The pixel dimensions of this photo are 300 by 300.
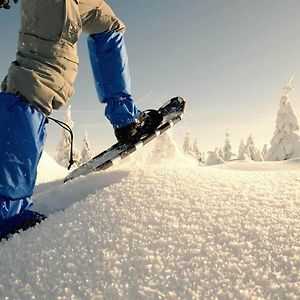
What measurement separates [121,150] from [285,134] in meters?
35.4

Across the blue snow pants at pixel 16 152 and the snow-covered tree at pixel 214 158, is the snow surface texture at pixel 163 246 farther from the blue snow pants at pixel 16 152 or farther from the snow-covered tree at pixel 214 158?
the snow-covered tree at pixel 214 158

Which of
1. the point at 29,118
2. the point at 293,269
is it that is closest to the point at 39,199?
the point at 29,118

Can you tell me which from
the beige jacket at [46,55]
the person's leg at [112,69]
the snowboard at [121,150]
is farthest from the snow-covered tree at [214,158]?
the beige jacket at [46,55]

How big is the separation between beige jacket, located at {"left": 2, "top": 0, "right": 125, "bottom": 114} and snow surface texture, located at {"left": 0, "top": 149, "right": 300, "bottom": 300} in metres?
0.65

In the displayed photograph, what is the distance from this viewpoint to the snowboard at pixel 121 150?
2.73m

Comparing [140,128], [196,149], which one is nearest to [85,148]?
[196,149]

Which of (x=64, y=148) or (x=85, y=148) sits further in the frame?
(x=85, y=148)

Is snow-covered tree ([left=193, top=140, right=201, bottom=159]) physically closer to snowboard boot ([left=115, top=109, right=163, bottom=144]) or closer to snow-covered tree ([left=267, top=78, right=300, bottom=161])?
snow-covered tree ([left=267, top=78, right=300, bottom=161])

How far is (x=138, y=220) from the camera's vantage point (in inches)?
61.4

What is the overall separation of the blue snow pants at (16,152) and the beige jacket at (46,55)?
0.10m

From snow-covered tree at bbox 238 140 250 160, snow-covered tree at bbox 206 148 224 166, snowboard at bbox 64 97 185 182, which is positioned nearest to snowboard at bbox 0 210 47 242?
snowboard at bbox 64 97 185 182

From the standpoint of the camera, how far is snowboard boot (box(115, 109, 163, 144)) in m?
3.11

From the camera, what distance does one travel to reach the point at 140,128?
3.29 meters

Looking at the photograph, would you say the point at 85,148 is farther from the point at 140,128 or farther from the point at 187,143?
the point at 140,128
